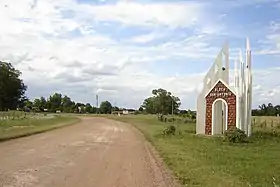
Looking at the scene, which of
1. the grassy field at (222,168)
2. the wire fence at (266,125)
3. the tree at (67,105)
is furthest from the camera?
the tree at (67,105)

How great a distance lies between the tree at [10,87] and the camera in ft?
360

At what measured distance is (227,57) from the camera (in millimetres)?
37062

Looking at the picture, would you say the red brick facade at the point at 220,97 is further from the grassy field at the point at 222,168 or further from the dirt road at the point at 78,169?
the dirt road at the point at 78,169

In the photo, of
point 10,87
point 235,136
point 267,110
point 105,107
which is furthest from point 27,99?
point 235,136

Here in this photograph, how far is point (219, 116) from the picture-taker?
3684 centimetres

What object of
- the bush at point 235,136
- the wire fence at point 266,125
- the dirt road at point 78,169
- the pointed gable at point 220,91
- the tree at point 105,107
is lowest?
the dirt road at point 78,169

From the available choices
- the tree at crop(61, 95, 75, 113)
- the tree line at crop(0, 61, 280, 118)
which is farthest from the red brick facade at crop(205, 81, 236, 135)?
the tree at crop(61, 95, 75, 113)

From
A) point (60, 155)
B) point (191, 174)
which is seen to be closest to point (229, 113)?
point (60, 155)

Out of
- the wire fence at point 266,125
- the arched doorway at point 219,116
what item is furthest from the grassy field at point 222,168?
the wire fence at point 266,125

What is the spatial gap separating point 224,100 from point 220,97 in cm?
44

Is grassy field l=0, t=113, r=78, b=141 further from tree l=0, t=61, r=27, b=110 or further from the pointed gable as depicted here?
tree l=0, t=61, r=27, b=110

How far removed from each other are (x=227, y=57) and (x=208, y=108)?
170 inches

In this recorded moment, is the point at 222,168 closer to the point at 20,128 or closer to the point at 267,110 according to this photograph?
the point at 20,128

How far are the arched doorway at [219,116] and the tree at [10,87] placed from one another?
80.5m
